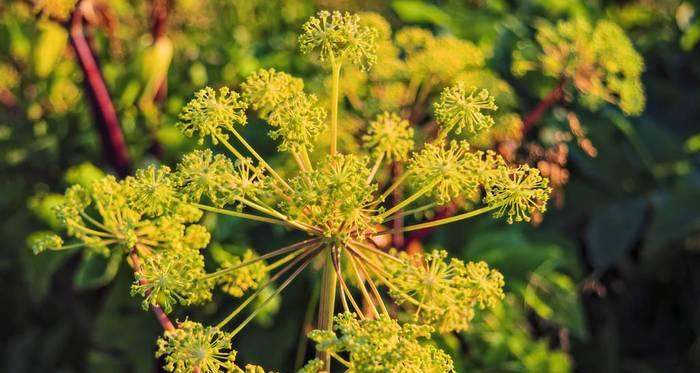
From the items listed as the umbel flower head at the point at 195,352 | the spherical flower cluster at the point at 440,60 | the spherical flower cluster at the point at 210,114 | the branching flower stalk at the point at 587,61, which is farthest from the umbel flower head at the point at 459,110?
the branching flower stalk at the point at 587,61

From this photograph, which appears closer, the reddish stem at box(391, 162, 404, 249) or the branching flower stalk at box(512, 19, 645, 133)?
the reddish stem at box(391, 162, 404, 249)

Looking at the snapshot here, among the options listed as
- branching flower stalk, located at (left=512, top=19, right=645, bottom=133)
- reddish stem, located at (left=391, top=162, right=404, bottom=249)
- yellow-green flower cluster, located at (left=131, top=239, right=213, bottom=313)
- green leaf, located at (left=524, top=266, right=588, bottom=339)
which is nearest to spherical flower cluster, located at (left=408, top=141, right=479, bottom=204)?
yellow-green flower cluster, located at (left=131, top=239, right=213, bottom=313)

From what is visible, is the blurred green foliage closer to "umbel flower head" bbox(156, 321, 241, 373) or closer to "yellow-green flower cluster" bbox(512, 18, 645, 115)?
"yellow-green flower cluster" bbox(512, 18, 645, 115)

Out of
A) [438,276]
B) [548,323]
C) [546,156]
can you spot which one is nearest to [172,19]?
[546,156]

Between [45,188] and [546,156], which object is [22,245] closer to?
[45,188]

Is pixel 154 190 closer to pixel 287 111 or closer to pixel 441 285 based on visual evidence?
pixel 287 111

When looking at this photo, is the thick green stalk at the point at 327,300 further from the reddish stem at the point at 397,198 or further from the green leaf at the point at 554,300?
the green leaf at the point at 554,300

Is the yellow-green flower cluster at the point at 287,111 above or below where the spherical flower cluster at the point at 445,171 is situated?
above
